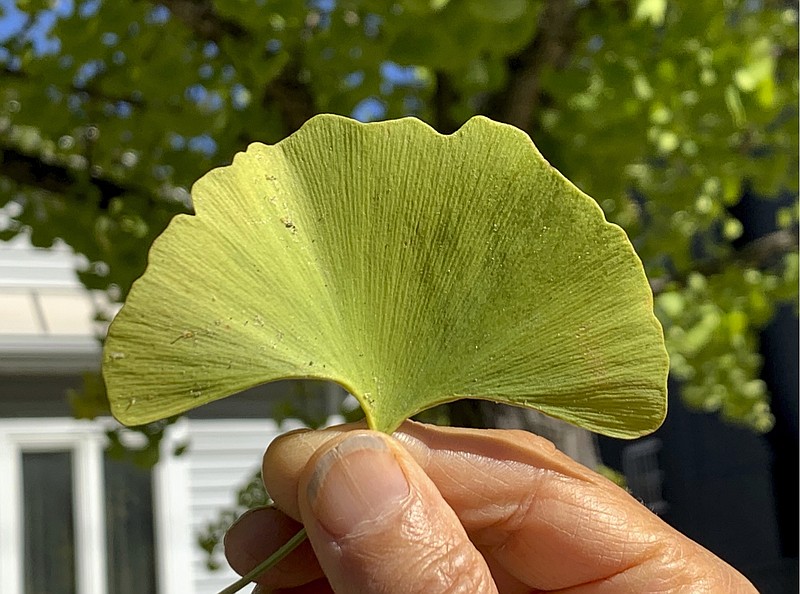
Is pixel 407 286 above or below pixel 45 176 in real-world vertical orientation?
below

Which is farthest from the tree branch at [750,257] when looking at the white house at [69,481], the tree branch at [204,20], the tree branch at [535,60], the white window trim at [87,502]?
the white window trim at [87,502]

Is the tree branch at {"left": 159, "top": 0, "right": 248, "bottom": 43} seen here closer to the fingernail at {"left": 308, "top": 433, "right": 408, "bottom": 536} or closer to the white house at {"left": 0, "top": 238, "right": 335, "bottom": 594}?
the fingernail at {"left": 308, "top": 433, "right": 408, "bottom": 536}

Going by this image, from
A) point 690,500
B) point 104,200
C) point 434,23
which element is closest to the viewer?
point 434,23

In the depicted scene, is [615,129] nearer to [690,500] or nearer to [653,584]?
[653,584]

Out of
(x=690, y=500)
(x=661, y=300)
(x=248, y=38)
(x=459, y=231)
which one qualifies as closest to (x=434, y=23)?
(x=248, y=38)

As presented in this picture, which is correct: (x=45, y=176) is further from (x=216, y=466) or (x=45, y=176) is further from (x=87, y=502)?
(x=216, y=466)

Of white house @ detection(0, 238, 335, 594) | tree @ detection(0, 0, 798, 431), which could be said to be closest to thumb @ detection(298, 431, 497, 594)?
tree @ detection(0, 0, 798, 431)

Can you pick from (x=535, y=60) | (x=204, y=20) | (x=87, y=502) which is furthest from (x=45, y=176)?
(x=87, y=502)
